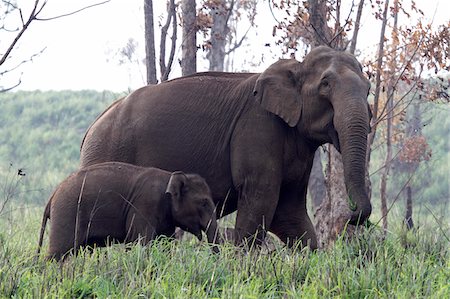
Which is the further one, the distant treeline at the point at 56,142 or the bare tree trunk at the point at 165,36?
the distant treeline at the point at 56,142

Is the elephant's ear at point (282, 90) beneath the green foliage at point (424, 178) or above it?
above

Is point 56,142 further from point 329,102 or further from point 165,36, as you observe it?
point 329,102

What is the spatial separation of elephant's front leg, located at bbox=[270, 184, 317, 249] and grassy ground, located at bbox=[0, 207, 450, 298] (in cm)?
136

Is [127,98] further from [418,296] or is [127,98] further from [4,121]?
[4,121]

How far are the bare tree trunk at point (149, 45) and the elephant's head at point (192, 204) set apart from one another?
389 centimetres

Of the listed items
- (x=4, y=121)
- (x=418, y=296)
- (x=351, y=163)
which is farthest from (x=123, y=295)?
(x=4, y=121)

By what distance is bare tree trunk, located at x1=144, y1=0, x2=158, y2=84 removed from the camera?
1288cm

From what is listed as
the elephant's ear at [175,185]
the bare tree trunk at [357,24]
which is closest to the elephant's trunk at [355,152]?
the elephant's ear at [175,185]

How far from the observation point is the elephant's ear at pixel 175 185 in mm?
8891

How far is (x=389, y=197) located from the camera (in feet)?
98.6

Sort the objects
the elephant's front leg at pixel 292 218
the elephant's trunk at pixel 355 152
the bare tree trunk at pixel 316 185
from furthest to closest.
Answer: the bare tree trunk at pixel 316 185 → the elephant's front leg at pixel 292 218 → the elephant's trunk at pixel 355 152

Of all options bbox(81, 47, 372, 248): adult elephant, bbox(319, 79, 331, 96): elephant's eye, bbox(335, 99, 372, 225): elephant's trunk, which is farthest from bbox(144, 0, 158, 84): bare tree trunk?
bbox(335, 99, 372, 225): elephant's trunk

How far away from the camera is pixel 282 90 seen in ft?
29.7

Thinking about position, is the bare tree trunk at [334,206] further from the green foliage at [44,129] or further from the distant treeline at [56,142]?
the green foliage at [44,129]
